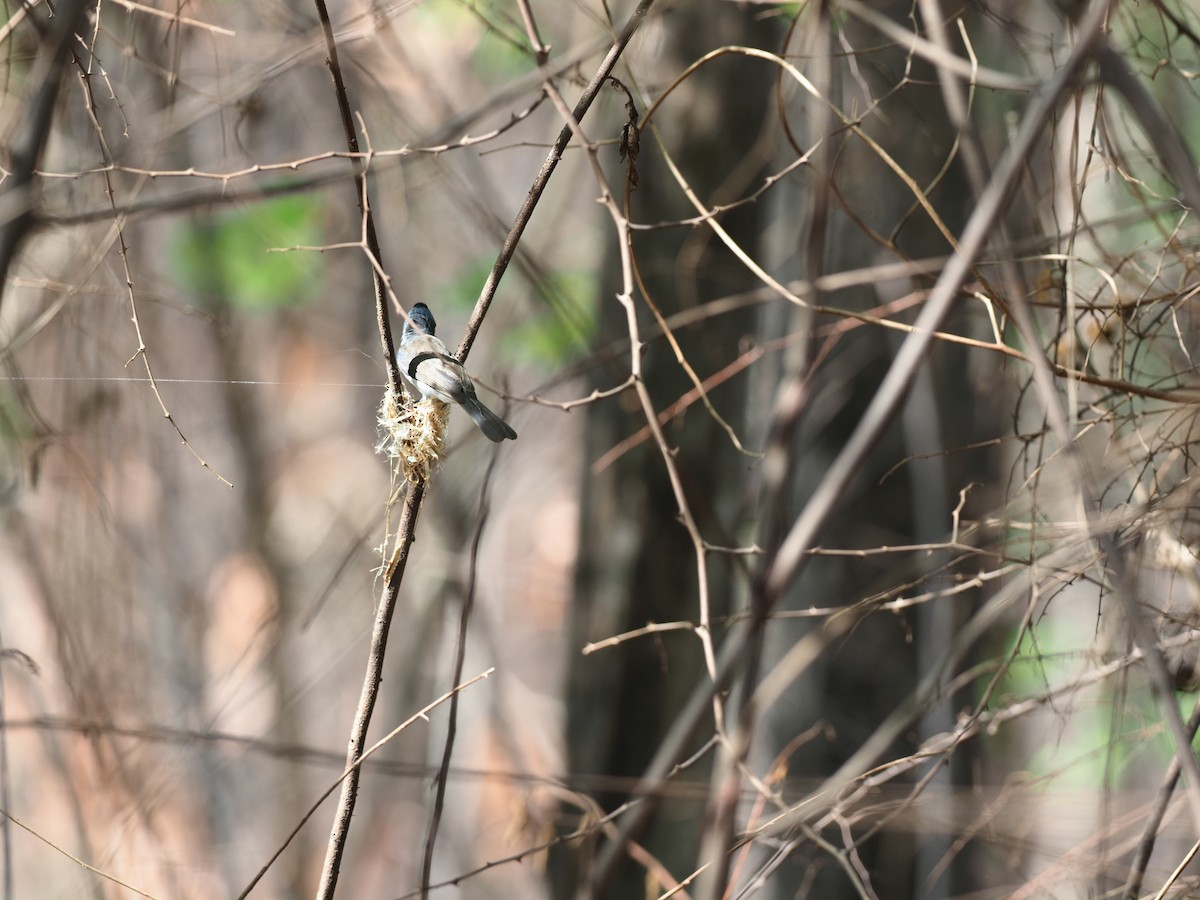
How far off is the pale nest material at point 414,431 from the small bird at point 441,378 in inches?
1.3

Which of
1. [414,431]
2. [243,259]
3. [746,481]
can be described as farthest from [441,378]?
[243,259]

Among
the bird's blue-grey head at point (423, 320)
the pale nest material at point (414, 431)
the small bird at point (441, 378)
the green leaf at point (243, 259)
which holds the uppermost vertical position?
the green leaf at point (243, 259)

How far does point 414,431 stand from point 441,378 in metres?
0.11

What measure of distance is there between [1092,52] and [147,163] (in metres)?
1.89

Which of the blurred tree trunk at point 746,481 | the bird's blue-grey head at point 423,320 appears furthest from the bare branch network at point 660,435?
the bird's blue-grey head at point 423,320

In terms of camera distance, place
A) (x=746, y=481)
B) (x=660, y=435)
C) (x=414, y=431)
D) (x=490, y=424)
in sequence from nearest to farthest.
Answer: (x=660, y=435) < (x=414, y=431) < (x=490, y=424) < (x=746, y=481)

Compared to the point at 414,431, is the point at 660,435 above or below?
below

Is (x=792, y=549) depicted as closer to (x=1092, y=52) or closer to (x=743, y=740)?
(x=743, y=740)

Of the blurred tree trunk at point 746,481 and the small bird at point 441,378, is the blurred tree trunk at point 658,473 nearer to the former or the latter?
the blurred tree trunk at point 746,481

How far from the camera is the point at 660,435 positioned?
1.45 meters

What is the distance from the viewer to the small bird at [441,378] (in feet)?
5.34

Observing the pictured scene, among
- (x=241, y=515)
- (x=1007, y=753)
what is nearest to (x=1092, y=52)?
(x=1007, y=753)

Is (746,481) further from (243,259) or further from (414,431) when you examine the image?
(243,259)

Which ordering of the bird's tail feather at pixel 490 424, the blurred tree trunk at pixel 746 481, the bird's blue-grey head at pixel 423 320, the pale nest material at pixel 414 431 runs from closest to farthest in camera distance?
the pale nest material at pixel 414 431, the bird's tail feather at pixel 490 424, the bird's blue-grey head at pixel 423 320, the blurred tree trunk at pixel 746 481
